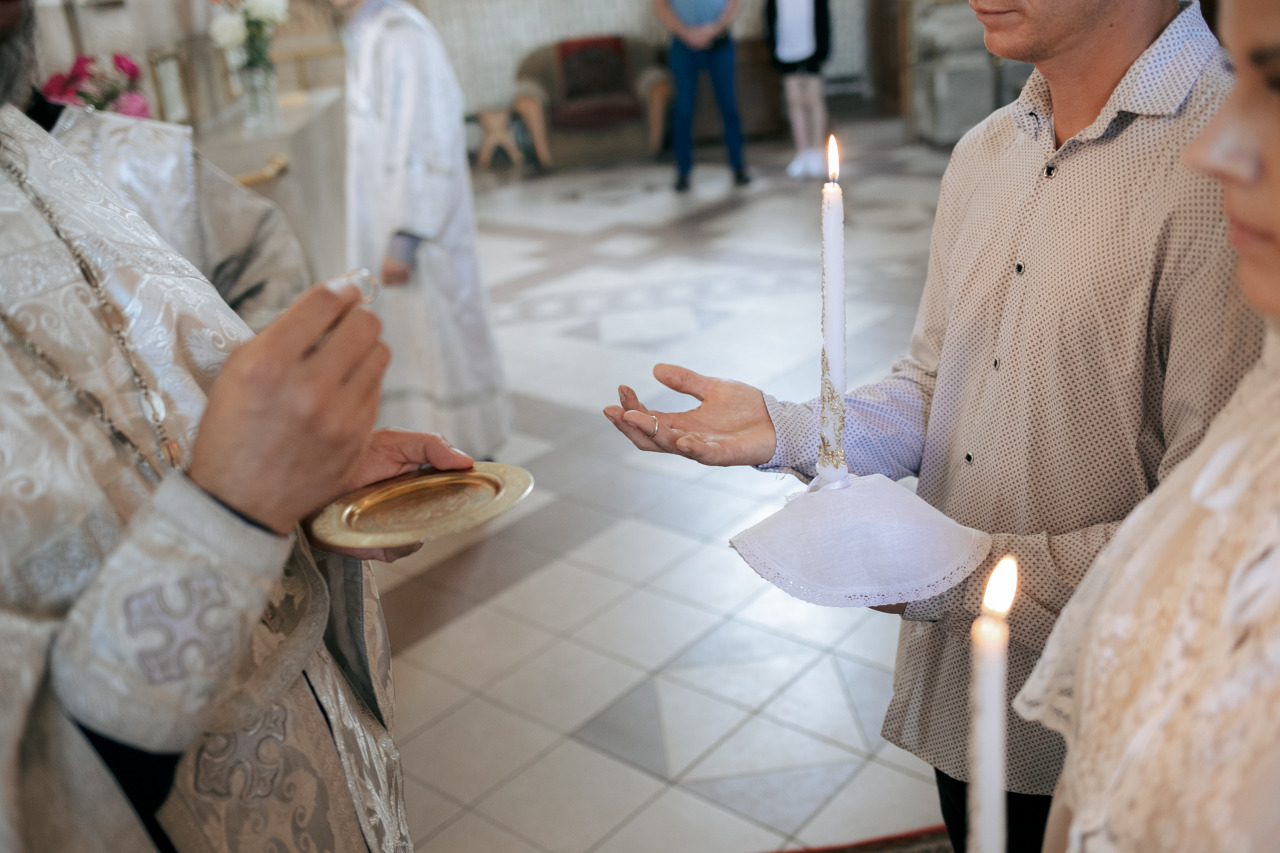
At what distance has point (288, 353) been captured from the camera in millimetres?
859

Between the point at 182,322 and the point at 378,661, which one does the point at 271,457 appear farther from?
the point at 378,661

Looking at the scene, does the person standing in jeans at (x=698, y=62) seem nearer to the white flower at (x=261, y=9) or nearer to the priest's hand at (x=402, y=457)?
the white flower at (x=261, y=9)

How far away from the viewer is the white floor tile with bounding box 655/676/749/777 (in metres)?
2.71

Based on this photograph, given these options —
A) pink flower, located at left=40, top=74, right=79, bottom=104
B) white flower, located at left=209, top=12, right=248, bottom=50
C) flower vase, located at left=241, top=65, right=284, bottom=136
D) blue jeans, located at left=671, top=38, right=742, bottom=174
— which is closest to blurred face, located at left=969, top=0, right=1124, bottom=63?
pink flower, located at left=40, top=74, right=79, bottom=104

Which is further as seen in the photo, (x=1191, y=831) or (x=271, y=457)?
(x=271, y=457)

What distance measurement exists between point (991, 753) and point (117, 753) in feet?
2.29

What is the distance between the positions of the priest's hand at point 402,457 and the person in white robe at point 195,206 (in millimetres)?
976

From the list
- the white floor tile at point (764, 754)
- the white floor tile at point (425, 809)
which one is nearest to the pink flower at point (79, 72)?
the white floor tile at point (425, 809)

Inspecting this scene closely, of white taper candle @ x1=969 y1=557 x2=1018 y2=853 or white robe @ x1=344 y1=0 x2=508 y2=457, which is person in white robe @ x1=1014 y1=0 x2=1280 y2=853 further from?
white robe @ x1=344 y1=0 x2=508 y2=457

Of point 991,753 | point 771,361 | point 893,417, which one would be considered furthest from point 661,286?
point 991,753

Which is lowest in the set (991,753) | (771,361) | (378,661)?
(771,361)

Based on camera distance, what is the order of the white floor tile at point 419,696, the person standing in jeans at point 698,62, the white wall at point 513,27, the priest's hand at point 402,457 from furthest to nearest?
the white wall at point 513,27 → the person standing in jeans at point 698,62 → the white floor tile at point 419,696 → the priest's hand at point 402,457

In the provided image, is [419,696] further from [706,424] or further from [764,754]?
[706,424]

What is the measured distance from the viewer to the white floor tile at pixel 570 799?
97.8 inches
